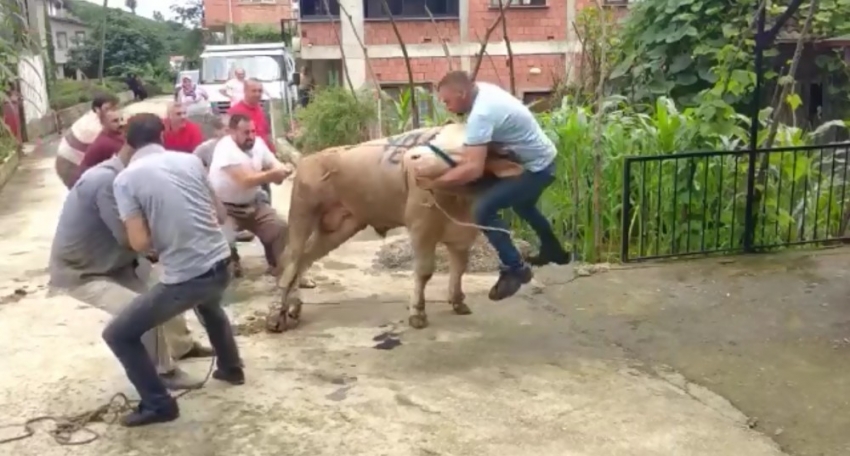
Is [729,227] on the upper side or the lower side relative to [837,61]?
lower

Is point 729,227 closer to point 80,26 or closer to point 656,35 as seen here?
point 656,35

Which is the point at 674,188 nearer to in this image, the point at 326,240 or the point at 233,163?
the point at 326,240

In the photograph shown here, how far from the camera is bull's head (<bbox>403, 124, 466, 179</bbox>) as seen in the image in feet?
17.9

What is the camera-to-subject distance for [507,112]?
5.38m

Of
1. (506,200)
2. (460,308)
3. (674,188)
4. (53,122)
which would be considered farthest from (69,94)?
(506,200)

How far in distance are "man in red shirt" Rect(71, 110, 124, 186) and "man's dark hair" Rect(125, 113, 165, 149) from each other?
1337 mm

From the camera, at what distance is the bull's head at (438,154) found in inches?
215

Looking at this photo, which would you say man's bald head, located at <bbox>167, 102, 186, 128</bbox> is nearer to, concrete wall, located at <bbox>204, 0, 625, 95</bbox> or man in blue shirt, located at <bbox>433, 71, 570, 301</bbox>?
man in blue shirt, located at <bbox>433, 71, 570, 301</bbox>

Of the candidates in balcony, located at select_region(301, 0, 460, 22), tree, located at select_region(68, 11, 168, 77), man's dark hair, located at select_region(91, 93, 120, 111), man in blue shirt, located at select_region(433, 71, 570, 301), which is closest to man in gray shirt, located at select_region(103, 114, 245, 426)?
man in blue shirt, located at select_region(433, 71, 570, 301)

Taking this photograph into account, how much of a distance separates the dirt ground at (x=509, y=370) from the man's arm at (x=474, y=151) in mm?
1043

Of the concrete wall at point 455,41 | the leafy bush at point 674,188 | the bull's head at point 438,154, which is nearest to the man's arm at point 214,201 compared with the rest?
the bull's head at point 438,154

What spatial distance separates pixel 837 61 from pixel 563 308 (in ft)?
20.9

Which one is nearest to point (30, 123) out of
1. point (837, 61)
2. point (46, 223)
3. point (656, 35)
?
point (46, 223)

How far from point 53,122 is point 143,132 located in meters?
22.2
